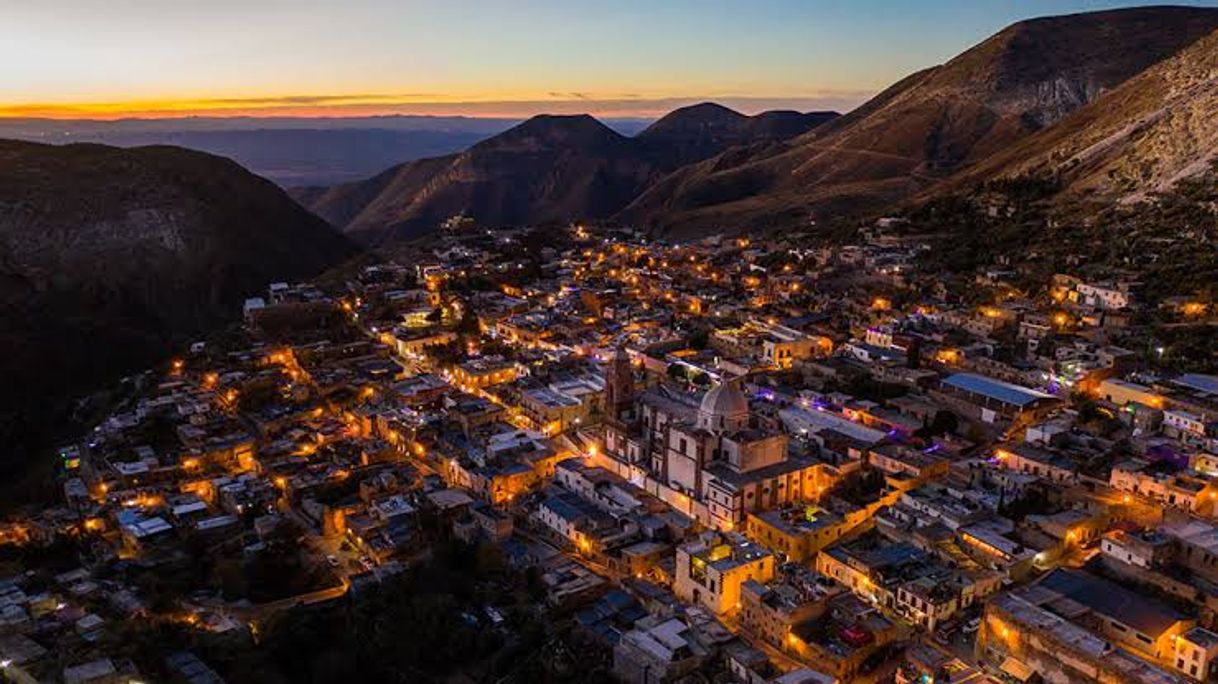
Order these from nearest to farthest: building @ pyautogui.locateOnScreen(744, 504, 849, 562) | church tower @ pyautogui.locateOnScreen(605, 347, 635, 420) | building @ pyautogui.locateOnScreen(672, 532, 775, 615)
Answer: building @ pyautogui.locateOnScreen(672, 532, 775, 615) → building @ pyautogui.locateOnScreen(744, 504, 849, 562) → church tower @ pyautogui.locateOnScreen(605, 347, 635, 420)

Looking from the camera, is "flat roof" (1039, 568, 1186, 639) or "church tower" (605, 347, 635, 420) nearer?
"flat roof" (1039, 568, 1186, 639)

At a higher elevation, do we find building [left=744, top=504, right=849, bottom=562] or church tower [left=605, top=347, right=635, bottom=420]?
church tower [left=605, top=347, right=635, bottom=420]

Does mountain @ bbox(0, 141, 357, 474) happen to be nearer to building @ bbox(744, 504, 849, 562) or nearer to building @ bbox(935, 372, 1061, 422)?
building @ bbox(744, 504, 849, 562)

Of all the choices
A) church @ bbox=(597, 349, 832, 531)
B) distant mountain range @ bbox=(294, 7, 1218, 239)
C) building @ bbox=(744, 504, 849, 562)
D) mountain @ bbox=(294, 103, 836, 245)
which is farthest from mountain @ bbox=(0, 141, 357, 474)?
building @ bbox=(744, 504, 849, 562)

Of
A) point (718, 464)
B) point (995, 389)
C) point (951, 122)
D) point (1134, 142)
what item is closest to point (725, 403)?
point (718, 464)

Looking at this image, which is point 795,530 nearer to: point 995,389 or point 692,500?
point 692,500

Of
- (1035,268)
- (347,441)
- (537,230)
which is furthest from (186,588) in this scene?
(537,230)

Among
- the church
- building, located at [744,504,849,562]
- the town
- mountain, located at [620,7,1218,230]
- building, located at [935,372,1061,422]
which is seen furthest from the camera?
mountain, located at [620,7,1218,230]

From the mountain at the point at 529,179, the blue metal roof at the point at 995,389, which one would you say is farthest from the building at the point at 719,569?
the mountain at the point at 529,179
